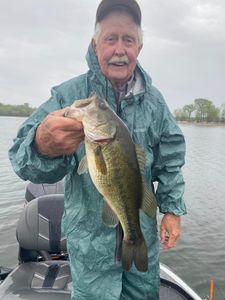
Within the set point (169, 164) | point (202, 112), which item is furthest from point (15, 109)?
point (169, 164)

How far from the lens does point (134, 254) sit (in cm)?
267

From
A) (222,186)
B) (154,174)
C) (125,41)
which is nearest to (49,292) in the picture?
(154,174)

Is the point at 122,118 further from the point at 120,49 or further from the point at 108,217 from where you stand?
the point at 108,217

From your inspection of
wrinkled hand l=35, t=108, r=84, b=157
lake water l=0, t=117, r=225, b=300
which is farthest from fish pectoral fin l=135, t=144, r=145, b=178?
lake water l=0, t=117, r=225, b=300

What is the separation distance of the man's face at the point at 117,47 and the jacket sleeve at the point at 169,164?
0.49 meters

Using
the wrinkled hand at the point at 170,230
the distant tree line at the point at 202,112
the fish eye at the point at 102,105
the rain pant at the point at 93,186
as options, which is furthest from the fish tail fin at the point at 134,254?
the distant tree line at the point at 202,112

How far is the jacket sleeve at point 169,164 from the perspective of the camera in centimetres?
306

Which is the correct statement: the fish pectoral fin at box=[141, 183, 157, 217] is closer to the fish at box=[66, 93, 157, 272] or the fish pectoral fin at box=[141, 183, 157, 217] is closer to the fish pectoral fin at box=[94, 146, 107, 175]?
the fish at box=[66, 93, 157, 272]

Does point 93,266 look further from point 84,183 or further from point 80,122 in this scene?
point 80,122

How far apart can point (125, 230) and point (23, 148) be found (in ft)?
2.88

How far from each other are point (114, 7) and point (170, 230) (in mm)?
1796

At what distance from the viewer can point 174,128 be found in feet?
10.1

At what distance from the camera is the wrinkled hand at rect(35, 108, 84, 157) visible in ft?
7.06

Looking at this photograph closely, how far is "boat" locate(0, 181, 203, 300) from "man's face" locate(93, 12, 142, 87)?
1818mm
